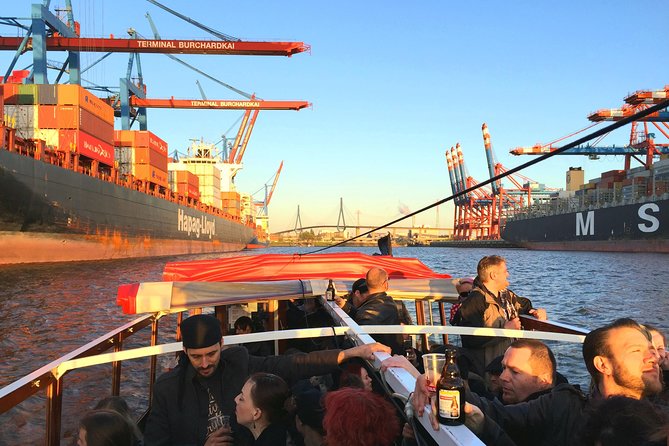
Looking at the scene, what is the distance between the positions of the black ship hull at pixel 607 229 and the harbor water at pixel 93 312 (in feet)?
50.5

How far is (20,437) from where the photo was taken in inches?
238

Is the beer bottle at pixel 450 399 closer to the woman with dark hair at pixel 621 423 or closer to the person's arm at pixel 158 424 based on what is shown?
the woman with dark hair at pixel 621 423

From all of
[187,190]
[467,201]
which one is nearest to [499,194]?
[467,201]

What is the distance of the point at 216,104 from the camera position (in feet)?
150

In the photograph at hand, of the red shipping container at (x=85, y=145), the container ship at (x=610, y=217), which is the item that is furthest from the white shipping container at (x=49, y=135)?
the container ship at (x=610, y=217)

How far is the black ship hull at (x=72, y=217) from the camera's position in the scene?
23.3 m

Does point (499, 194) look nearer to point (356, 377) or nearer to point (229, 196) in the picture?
point (229, 196)

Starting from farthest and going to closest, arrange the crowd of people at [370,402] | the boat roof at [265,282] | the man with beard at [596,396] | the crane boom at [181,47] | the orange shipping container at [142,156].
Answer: the orange shipping container at [142,156], the crane boom at [181,47], the boat roof at [265,282], the man with beard at [596,396], the crowd of people at [370,402]

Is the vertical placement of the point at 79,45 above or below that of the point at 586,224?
above

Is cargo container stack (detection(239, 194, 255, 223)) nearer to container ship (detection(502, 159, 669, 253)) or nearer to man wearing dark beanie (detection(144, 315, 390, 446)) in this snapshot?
container ship (detection(502, 159, 669, 253))

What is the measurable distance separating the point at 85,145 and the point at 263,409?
31508 mm

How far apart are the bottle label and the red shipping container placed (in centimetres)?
3101

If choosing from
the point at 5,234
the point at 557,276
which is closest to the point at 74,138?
the point at 5,234

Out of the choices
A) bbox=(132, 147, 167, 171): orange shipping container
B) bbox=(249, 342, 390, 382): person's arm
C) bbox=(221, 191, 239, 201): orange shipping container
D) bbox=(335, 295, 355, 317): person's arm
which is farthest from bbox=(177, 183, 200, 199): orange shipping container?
bbox=(249, 342, 390, 382): person's arm
